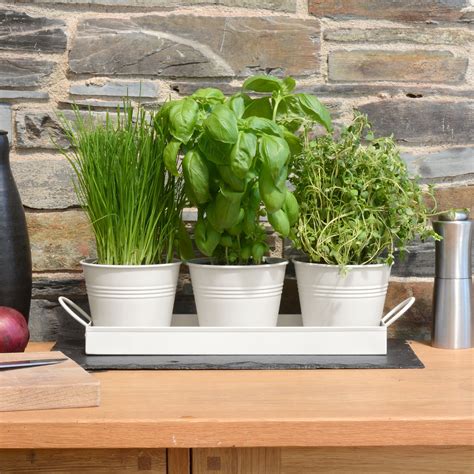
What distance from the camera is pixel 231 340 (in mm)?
1311

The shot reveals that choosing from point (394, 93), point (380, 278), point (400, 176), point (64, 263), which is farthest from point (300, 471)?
point (394, 93)

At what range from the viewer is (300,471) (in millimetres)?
1022

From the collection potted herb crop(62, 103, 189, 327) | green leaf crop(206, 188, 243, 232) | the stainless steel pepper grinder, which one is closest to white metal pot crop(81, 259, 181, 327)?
potted herb crop(62, 103, 189, 327)

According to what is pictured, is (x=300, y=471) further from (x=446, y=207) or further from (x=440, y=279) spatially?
(x=446, y=207)

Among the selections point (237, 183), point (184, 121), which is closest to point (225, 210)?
point (237, 183)

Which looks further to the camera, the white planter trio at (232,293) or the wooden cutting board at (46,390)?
the white planter trio at (232,293)

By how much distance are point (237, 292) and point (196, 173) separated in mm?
211

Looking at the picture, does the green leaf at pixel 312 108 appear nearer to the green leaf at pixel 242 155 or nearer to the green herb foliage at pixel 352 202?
the green herb foliage at pixel 352 202

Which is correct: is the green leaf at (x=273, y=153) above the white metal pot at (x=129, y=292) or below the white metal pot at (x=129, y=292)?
above

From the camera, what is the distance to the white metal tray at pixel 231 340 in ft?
4.30

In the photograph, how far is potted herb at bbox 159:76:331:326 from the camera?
1202mm

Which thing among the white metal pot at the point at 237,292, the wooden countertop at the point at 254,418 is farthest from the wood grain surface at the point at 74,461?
the white metal pot at the point at 237,292

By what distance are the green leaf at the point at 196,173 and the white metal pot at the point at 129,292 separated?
0.48 ft

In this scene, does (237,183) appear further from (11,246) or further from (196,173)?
(11,246)
